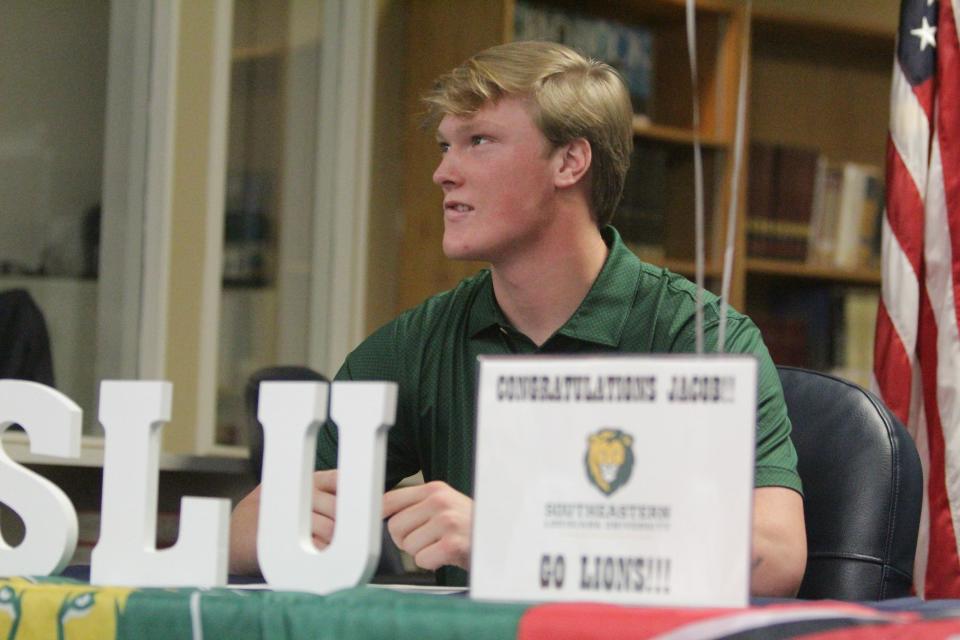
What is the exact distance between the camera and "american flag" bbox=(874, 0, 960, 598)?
224cm

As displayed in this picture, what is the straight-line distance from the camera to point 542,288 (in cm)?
181

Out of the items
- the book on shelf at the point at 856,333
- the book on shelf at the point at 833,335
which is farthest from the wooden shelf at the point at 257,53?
the book on shelf at the point at 856,333

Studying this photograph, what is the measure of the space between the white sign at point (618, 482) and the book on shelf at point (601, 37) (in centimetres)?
254

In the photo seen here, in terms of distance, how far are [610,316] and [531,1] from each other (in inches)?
77.7

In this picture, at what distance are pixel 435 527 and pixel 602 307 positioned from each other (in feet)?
2.11

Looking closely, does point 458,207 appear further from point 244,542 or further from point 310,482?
point 310,482

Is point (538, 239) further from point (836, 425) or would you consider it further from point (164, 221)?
point (164, 221)

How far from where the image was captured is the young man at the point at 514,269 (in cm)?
176

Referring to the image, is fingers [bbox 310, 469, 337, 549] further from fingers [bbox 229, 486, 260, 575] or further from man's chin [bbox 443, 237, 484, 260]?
man's chin [bbox 443, 237, 484, 260]

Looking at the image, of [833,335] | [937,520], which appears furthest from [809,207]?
[937,520]

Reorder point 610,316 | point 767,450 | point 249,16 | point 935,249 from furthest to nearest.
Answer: point 249,16, point 935,249, point 610,316, point 767,450

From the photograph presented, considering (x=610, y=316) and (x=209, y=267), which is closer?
(x=610, y=316)

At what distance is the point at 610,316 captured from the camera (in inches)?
69.2

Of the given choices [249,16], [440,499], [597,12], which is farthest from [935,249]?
[249,16]
